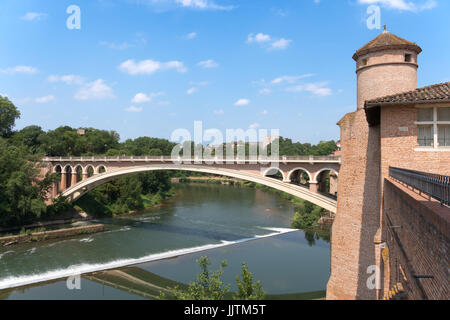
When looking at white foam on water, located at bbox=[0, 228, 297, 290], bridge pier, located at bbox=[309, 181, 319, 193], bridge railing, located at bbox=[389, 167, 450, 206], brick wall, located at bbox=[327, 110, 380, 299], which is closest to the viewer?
bridge railing, located at bbox=[389, 167, 450, 206]

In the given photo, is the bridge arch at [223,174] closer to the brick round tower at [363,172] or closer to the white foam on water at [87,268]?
the white foam on water at [87,268]

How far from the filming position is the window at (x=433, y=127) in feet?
19.5

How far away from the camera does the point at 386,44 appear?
779cm

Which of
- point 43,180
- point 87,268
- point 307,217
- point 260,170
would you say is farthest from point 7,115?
point 307,217

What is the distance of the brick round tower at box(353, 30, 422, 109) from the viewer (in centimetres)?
778

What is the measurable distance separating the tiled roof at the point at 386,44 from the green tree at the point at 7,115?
3941 cm

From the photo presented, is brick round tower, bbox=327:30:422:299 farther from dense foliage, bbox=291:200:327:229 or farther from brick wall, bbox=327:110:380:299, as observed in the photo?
dense foliage, bbox=291:200:327:229

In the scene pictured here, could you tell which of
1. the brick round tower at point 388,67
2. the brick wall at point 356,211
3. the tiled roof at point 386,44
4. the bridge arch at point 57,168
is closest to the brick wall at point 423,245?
the brick wall at point 356,211

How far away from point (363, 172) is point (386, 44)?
331 centimetres

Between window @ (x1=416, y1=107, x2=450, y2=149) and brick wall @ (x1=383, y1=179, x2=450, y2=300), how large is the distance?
2298mm

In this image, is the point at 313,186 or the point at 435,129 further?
the point at 313,186

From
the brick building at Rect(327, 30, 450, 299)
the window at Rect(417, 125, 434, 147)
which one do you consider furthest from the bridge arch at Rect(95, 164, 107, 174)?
the window at Rect(417, 125, 434, 147)

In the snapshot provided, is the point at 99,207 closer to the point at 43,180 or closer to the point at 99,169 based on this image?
the point at 99,169
